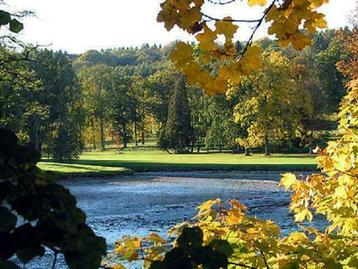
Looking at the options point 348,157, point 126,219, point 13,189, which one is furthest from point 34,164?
point 126,219

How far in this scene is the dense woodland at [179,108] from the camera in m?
41.4

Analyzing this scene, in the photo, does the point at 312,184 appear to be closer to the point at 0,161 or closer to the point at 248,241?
the point at 248,241

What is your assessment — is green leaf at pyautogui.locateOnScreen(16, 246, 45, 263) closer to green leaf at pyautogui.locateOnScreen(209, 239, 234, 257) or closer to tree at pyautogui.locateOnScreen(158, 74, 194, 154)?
green leaf at pyautogui.locateOnScreen(209, 239, 234, 257)

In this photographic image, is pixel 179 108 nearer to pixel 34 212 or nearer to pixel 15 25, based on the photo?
pixel 15 25

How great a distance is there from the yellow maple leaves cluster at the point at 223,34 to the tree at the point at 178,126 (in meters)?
52.8

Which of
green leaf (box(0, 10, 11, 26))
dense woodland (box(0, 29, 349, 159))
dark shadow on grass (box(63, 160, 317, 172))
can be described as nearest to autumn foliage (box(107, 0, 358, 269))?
green leaf (box(0, 10, 11, 26))

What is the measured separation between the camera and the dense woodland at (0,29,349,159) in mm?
41438

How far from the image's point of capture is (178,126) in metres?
54.5

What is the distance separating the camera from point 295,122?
146ft

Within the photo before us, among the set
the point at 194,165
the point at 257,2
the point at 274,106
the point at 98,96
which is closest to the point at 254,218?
the point at 257,2

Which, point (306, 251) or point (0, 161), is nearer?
point (0, 161)

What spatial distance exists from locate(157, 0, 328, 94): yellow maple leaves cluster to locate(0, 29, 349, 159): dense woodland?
2343 cm

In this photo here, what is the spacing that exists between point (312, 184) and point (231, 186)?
2196 cm

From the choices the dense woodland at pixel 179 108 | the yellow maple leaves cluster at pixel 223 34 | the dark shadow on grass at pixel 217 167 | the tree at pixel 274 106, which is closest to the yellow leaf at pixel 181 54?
the yellow maple leaves cluster at pixel 223 34
